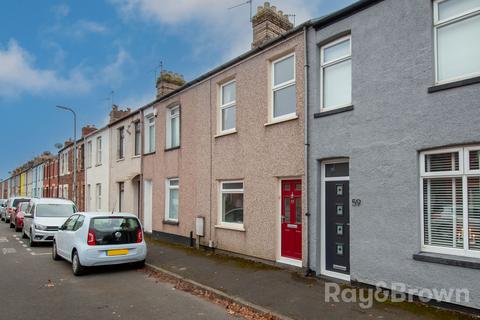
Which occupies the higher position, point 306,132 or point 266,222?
point 306,132

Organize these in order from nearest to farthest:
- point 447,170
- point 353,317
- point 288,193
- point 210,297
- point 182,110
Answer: point 353,317 → point 447,170 → point 210,297 → point 288,193 → point 182,110

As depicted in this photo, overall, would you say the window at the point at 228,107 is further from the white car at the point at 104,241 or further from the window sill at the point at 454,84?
the window sill at the point at 454,84

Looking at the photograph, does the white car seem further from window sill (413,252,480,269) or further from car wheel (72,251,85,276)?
window sill (413,252,480,269)

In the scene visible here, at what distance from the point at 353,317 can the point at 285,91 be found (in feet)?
19.8

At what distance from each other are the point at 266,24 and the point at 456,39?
6.50 meters

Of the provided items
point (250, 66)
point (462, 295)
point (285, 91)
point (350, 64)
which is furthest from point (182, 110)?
point (462, 295)

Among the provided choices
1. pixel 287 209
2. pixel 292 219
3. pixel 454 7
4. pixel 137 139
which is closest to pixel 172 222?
pixel 137 139

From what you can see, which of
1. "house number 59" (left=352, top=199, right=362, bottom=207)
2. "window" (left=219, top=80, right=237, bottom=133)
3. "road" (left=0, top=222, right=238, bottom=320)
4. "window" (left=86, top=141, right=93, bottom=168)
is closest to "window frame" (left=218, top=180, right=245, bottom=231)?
"window" (left=219, top=80, right=237, bottom=133)

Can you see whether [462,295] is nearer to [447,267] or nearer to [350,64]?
[447,267]

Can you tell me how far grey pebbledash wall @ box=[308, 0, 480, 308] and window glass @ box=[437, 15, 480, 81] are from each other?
0.21 m

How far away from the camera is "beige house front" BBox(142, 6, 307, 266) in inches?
391

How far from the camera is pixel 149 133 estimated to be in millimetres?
18469

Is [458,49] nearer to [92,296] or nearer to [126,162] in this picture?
[92,296]

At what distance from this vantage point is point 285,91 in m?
10.4
